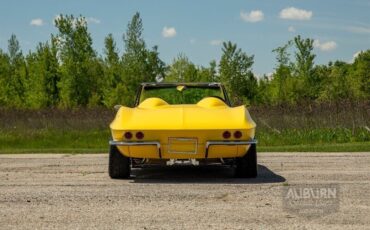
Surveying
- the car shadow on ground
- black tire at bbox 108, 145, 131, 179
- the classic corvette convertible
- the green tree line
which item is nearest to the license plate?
the classic corvette convertible

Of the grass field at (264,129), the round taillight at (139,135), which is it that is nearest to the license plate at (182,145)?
the round taillight at (139,135)

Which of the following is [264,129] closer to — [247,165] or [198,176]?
[198,176]

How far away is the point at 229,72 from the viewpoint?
4991 cm

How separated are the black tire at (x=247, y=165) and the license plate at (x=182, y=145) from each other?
85 centimetres

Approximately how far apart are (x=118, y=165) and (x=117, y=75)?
128 ft

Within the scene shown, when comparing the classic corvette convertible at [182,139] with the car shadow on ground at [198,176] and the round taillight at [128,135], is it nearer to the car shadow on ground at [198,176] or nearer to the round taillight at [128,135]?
the round taillight at [128,135]

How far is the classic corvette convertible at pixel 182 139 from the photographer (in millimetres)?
7066

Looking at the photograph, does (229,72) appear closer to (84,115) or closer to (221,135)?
(84,115)

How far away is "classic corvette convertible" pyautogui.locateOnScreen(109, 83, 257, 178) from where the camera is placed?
707cm

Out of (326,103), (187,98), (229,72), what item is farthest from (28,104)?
(187,98)

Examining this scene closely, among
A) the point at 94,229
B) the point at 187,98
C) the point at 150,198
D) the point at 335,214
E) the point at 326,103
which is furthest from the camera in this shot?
the point at 326,103

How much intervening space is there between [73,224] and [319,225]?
208 cm

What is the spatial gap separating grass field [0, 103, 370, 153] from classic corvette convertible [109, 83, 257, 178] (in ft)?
28.4

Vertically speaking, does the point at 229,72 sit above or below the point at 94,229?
above
